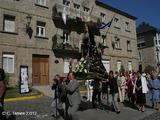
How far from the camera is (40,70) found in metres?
16.0

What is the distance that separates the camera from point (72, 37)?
62.0 ft

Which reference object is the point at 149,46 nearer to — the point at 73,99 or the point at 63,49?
the point at 63,49

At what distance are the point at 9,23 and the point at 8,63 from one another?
13.8ft

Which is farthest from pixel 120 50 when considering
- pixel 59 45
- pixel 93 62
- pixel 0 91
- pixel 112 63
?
pixel 0 91

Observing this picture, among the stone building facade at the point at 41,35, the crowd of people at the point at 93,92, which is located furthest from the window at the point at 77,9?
the crowd of people at the point at 93,92

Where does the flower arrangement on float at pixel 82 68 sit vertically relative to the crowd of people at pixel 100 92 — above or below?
above

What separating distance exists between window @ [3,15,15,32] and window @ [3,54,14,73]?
2.75 metres

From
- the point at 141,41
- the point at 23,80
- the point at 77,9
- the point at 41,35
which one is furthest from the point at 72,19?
the point at 141,41

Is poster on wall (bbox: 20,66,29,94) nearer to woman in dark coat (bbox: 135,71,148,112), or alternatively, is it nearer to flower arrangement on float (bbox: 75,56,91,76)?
flower arrangement on float (bbox: 75,56,91,76)

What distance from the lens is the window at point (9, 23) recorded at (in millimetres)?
14309

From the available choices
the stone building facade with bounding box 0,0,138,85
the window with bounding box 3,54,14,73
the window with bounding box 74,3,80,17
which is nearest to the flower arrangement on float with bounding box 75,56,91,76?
the stone building facade with bounding box 0,0,138,85

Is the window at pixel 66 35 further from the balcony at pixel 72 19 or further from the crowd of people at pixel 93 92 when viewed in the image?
the crowd of people at pixel 93 92

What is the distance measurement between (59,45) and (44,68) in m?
3.26

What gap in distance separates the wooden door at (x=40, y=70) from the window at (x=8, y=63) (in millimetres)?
2273
